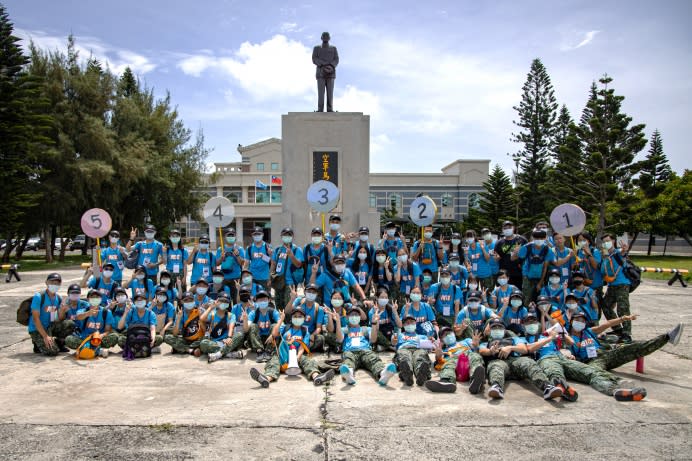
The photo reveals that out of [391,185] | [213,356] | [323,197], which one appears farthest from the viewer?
[391,185]

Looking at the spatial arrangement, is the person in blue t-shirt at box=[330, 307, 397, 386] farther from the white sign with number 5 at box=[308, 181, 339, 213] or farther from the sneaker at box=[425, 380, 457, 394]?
the white sign with number 5 at box=[308, 181, 339, 213]

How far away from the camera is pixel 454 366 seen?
575cm

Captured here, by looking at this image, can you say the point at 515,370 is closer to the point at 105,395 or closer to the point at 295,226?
the point at 105,395

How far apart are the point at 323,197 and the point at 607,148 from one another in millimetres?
23597

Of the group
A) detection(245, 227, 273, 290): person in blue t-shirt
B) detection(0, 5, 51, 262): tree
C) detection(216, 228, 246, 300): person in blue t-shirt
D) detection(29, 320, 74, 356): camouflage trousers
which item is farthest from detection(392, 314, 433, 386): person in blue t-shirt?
detection(0, 5, 51, 262): tree

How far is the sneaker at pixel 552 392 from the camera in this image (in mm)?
4957

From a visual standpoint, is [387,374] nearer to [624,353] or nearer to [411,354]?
[411,354]

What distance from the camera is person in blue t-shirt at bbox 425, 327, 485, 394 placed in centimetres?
530

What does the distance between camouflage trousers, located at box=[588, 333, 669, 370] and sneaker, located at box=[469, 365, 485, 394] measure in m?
1.52

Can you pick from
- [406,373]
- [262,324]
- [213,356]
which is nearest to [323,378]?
[406,373]

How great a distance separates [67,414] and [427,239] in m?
6.55

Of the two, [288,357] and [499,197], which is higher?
[499,197]

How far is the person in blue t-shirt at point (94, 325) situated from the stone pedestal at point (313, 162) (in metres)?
6.94

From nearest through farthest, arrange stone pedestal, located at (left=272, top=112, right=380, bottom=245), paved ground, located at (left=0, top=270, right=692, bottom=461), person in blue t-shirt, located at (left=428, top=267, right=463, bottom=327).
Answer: paved ground, located at (left=0, top=270, right=692, bottom=461), person in blue t-shirt, located at (left=428, top=267, right=463, bottom=327), stone pedestal, located at (left=272, top=112, right=380, bottom=245)
